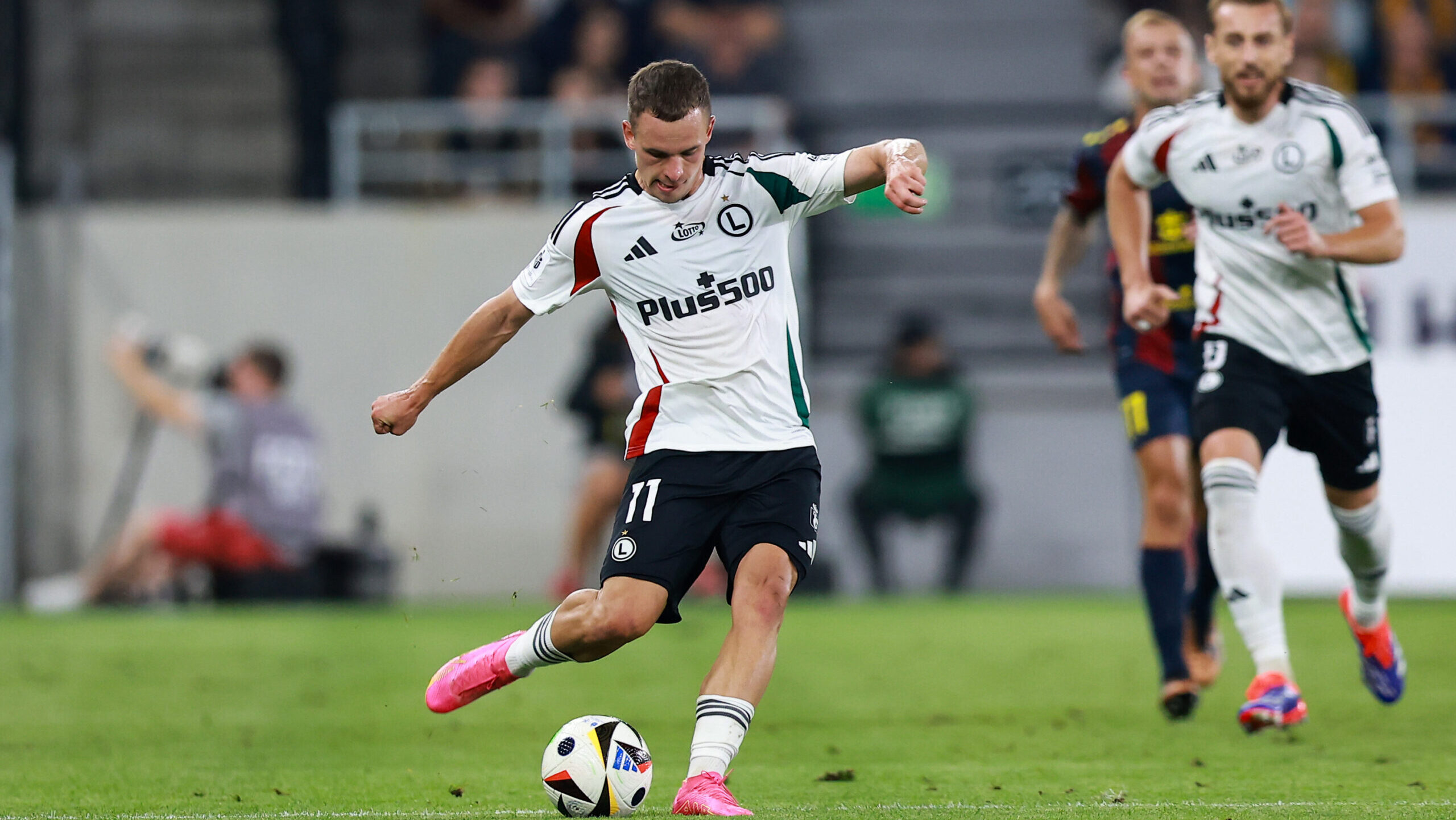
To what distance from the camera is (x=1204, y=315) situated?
6699mm

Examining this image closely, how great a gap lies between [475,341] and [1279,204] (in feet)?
8.88

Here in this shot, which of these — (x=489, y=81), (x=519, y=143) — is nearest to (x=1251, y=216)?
(x=519, y=143)

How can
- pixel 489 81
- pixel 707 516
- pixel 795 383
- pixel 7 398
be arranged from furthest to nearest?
pixel 489 81 < pixel 7 398 < pixel 795 383 < pixel 707 516

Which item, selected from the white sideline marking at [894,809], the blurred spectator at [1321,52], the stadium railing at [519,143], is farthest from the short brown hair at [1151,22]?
the blurred spectator at [1321,52]

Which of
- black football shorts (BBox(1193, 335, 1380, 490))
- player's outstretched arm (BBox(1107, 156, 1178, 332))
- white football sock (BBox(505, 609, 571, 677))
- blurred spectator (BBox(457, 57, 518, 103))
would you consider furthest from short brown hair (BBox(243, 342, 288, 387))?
white football sock (BBox(505, 609, 571, 677))

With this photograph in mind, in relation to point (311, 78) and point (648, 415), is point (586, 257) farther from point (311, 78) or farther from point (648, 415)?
point (311, 78)

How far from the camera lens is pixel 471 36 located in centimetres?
1733

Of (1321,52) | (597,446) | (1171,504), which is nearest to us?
(1171,504)

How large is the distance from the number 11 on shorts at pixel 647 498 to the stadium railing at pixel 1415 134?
39.5 feet

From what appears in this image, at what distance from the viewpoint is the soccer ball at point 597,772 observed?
494 centimetres

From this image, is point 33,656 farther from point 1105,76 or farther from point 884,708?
point 1105,76

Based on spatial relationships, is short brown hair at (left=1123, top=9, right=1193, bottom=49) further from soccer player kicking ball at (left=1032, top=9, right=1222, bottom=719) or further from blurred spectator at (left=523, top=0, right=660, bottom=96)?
blurred spectator at (left=523, top=0, right=660, bottom=96)

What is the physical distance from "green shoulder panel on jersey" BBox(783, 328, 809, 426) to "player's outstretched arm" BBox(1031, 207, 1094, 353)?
231 centimetres

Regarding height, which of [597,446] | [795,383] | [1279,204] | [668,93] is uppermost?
[668,93]
